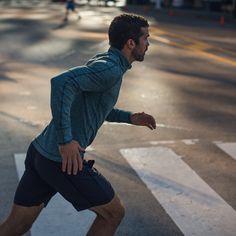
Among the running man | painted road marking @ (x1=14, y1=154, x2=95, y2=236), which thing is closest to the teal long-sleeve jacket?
the running man

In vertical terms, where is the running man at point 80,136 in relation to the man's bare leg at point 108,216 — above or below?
above

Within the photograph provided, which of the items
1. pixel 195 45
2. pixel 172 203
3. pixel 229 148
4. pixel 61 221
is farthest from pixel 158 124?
pixel 195 45

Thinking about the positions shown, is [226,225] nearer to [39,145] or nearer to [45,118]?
[39,145]

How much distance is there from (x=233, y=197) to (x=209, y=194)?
0.83ft

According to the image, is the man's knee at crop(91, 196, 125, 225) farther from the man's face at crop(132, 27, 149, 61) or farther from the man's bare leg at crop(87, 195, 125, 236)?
the man's face at crop(132, 27, 149, 61)

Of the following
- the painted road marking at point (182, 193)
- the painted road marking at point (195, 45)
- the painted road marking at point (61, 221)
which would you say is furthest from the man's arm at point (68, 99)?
the painted road marking at point (195, 45)

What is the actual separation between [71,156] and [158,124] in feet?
17.1

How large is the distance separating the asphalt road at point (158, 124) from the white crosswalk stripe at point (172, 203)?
1cm

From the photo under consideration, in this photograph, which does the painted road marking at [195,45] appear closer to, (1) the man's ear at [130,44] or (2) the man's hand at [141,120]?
(2) the man's hand at [141,120]

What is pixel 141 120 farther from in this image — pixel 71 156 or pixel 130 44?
pixel 71 156

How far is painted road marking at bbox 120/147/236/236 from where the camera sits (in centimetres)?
472

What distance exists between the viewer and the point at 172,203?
5.22 metres

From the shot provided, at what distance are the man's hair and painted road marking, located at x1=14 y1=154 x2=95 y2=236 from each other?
1.96 metres

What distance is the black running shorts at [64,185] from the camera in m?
3.37
